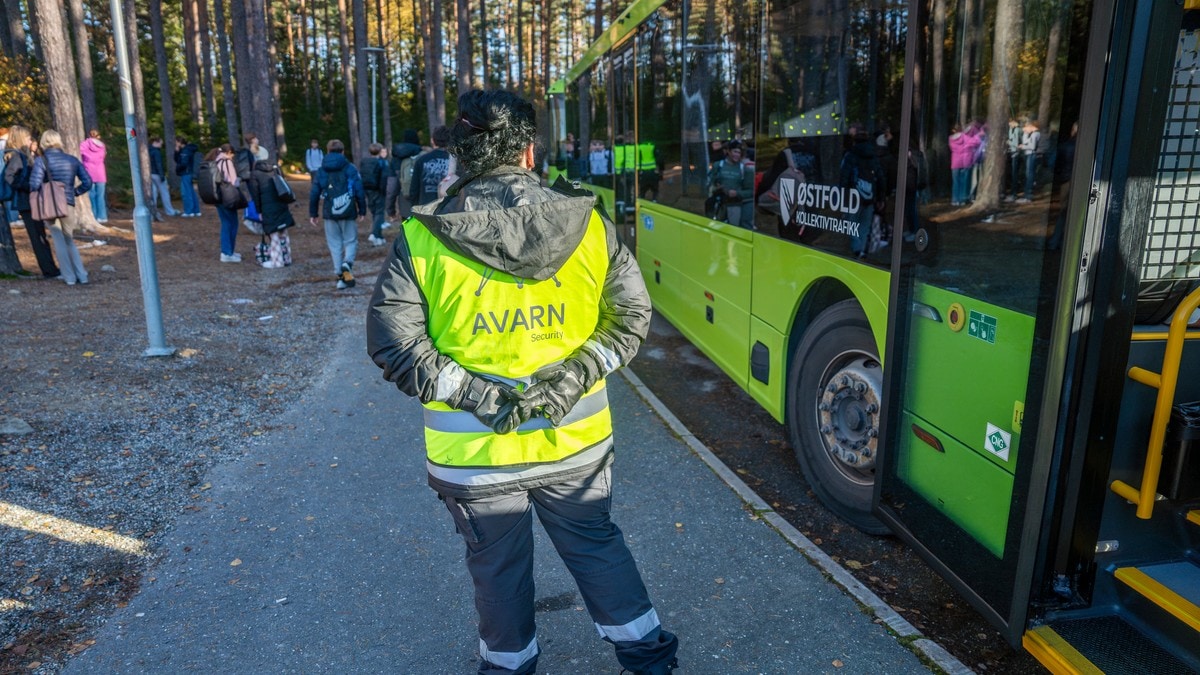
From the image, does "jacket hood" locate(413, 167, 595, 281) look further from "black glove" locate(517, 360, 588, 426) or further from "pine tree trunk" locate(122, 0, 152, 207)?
"pine tree trunk" locate(122, 0, 152, 207)

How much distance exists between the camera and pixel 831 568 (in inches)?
147

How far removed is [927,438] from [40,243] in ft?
39.3

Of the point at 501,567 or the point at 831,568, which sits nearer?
the point at 501,567

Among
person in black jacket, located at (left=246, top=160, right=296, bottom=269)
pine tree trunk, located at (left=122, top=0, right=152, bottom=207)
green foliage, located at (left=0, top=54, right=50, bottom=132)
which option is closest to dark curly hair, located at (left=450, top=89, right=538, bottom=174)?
person in black jacket, located at (left=246, top=160, right=296, bottom=269)

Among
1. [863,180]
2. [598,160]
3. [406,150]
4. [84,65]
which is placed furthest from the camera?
[84,65]

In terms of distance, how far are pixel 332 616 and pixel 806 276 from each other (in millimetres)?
2848

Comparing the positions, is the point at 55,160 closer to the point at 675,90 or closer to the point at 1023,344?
the point at 675,90

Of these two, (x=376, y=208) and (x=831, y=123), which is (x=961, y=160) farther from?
(x=376, y=208)

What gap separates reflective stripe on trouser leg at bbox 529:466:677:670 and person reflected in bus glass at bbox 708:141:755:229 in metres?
3.08

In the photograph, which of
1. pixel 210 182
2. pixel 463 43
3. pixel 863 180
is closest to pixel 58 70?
pixel 210 182

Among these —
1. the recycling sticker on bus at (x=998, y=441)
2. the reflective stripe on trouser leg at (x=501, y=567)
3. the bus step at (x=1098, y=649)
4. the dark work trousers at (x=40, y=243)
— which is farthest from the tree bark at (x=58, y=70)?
the bus step at (x=1098, y=649)

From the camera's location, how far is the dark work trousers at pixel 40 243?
11.0 metres

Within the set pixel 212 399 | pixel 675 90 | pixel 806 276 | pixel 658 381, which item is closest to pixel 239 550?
pixel 212 399

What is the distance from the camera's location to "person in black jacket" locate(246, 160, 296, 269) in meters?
12.3
